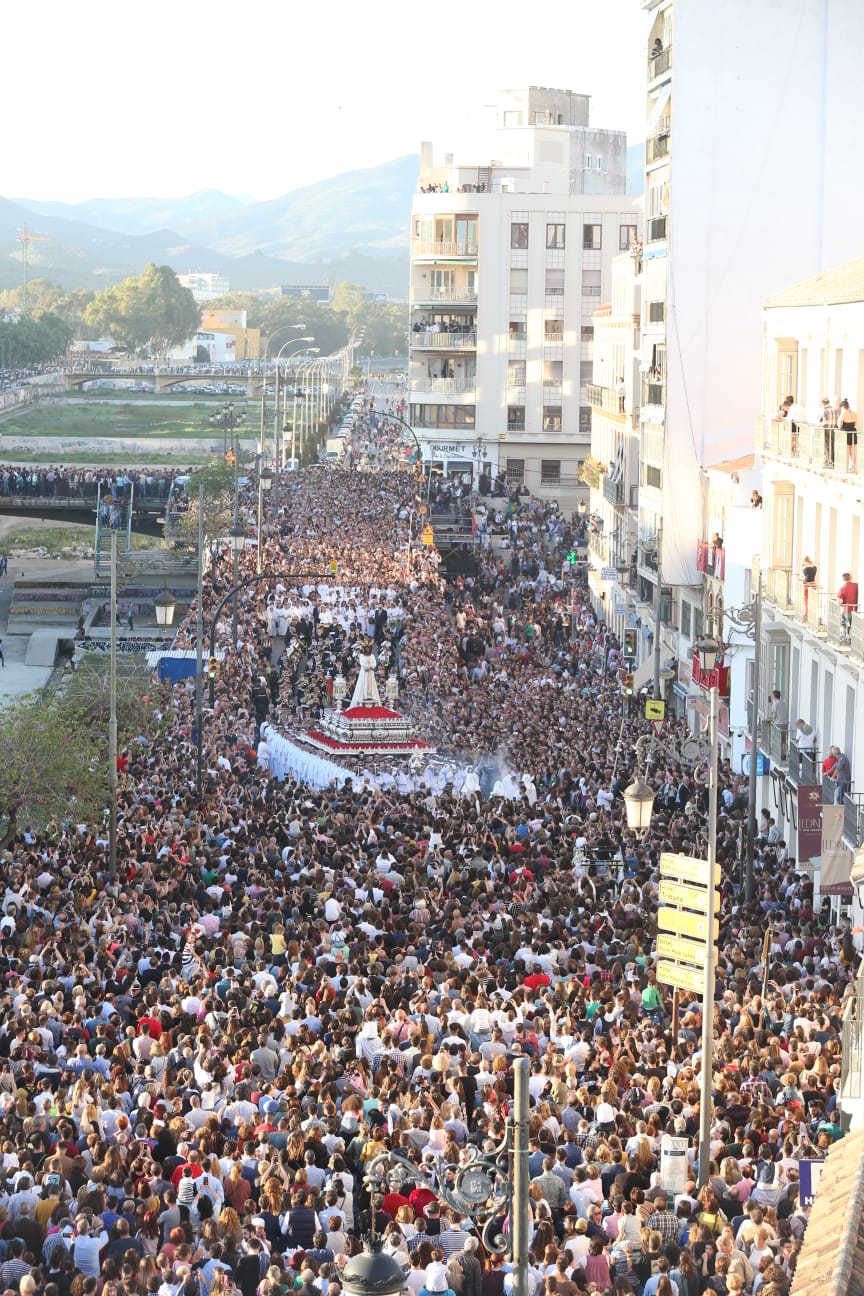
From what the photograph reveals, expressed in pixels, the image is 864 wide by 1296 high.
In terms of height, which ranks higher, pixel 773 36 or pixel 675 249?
pixel 773 36

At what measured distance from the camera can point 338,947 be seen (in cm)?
2428

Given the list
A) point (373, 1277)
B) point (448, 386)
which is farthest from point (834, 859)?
point (448, 386)

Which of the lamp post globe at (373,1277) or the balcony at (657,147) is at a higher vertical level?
the balcony at (657,147)

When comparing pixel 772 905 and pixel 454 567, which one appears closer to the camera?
pixel 772 905

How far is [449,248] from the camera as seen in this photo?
102 metres

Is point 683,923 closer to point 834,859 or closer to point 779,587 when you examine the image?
point 834,859

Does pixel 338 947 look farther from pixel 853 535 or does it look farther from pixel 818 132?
pixel 818 132

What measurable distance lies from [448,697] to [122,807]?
10.7 meters

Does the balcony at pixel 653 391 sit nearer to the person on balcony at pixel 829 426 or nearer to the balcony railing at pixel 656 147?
the balcony railing at pixel 656 147

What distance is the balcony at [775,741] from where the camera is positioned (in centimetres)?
3647

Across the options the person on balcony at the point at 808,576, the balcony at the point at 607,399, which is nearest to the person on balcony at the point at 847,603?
the person on balcony at the point at 808,576

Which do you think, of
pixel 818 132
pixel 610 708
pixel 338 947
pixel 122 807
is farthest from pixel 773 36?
pixel 338 947

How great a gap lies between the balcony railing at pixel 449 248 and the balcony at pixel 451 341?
11.4 feet

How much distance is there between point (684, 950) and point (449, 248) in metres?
85.8
